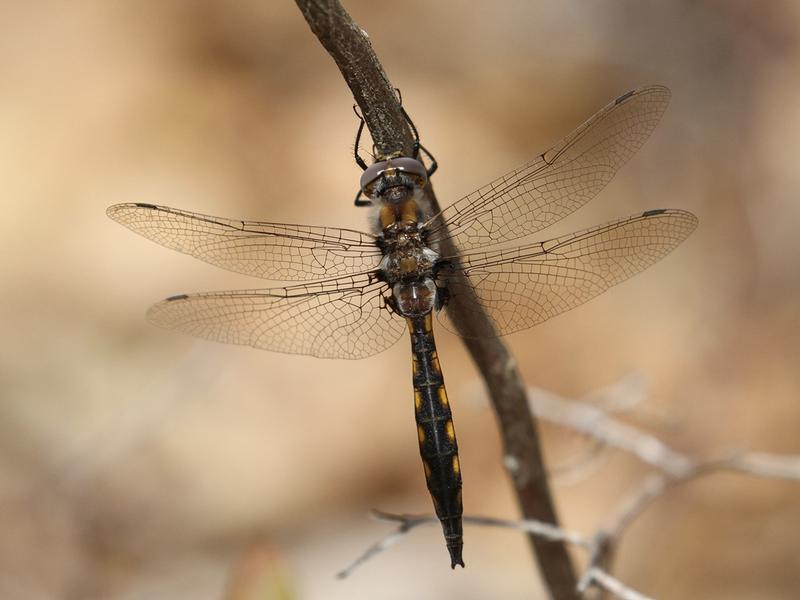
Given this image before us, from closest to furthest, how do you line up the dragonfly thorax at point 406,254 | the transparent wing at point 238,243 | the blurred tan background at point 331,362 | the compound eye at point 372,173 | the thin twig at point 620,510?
1. the thin twig at point 620,510
2. the compound eye at point 372,173
3. the dragonfly thorax at point 406,254
4. the transparent wing at point 238,243
5. the blurred tan background at point 331,362

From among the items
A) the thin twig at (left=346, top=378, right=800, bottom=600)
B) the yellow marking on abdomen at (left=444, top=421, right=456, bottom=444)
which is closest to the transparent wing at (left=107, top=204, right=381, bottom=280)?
the yellow marking on abdomen at (left=444, top=421, right=456, bottom=444)

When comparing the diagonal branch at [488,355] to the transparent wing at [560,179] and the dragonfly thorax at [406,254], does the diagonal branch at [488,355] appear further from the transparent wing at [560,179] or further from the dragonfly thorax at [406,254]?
the transparent wing at [560,179]

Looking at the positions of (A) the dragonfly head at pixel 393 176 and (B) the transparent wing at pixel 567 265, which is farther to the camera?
(B) the transparent wing at pixel 567 265

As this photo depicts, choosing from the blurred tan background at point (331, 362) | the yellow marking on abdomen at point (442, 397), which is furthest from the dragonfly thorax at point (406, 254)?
the blurred tan background at point (331, 362)

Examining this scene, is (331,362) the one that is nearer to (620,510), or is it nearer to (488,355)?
(620,510)

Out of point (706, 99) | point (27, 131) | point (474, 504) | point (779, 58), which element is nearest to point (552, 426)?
point (474, 504)

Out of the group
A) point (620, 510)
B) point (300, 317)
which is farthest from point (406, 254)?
point (620, 510)

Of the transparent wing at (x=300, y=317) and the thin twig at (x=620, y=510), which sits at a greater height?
the transparent wing at (x=300, y=317)

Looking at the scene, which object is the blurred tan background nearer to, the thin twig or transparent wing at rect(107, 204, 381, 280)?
the thin twig
